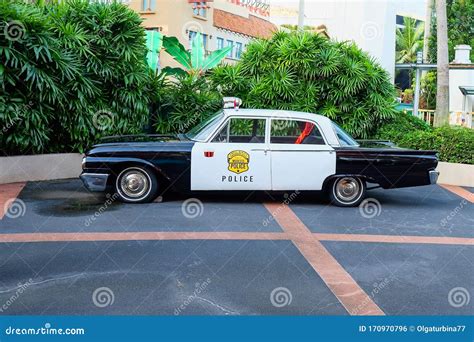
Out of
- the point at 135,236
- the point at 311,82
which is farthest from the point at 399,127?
the point at 135,236

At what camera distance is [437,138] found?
1217 centimetres

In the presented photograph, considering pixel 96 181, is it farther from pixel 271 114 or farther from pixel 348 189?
pixel 348 189

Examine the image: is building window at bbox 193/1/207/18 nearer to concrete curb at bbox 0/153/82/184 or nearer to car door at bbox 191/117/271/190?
concrete curb at bbox 0/153/82/184

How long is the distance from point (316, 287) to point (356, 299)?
1.29 ft

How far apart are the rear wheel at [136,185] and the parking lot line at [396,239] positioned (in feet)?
8.76

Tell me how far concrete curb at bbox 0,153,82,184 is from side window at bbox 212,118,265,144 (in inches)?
147

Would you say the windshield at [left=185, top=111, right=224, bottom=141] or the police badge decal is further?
the windshield at [left=185, top=111, right=224, bottom=141]

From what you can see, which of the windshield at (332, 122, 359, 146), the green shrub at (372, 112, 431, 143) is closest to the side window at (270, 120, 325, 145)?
the windshield at (332, 122, 359, 146)

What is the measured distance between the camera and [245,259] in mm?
5781

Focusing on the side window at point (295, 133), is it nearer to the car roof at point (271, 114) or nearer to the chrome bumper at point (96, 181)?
the car roof at point (271, 114)

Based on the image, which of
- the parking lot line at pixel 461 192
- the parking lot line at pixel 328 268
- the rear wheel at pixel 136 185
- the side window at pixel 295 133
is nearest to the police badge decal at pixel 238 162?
the side window at pixel 295 133

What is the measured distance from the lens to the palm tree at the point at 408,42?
36.9 meters

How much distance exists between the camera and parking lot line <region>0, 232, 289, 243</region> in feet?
20.6

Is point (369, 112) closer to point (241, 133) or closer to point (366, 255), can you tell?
point (241, 133)
